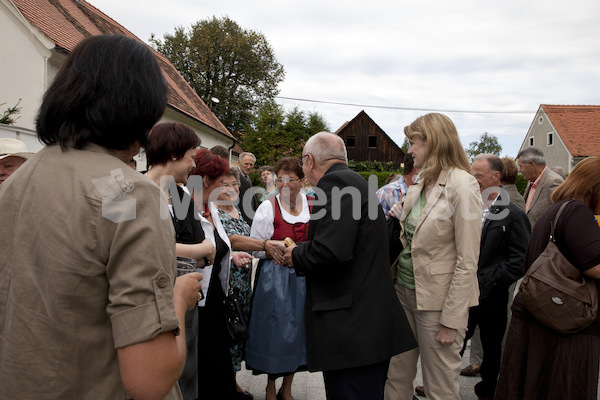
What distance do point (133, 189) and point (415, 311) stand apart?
96.5 inches

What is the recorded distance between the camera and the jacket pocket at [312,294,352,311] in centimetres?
250

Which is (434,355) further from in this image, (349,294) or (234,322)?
(234,322)

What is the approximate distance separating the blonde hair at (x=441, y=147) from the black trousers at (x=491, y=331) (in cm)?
156

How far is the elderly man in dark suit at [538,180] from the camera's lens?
5719mm

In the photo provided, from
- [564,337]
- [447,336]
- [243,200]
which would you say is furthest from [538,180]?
[243,200]

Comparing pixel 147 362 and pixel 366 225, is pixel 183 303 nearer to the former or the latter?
pixel 147 362

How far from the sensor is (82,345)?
102 centimetres

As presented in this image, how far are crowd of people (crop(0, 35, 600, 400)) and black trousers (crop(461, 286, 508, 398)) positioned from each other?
2 cm

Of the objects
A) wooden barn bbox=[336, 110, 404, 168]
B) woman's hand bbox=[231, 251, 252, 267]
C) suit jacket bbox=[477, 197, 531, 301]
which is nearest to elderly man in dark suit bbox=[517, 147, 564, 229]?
suit jacket bbox=[477, 197, 531, 301]

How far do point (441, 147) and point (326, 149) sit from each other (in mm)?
794

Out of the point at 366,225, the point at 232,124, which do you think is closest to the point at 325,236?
the point at 366,225

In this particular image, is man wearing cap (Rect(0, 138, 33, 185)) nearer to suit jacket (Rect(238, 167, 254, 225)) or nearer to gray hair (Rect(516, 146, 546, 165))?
suit jacket (Rect(238, 167, 254, 225))

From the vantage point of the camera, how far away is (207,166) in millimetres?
3299

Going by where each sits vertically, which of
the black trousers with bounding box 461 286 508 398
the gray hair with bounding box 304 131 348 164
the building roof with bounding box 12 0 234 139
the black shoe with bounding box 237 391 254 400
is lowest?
the black shoe with bounding box 237 391 254 400
